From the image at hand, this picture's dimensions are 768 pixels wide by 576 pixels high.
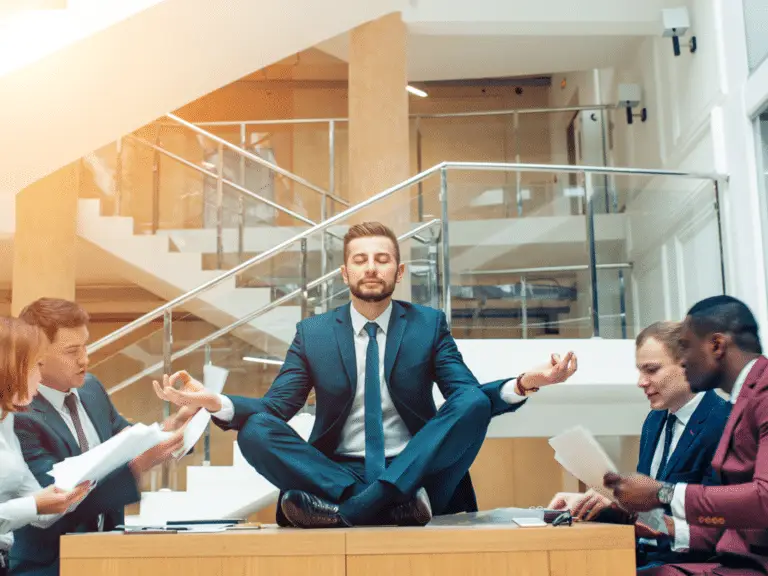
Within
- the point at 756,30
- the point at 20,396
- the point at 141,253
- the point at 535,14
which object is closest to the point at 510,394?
the point at 20,396

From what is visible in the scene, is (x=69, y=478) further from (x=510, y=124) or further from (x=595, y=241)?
(x=510, y=124)

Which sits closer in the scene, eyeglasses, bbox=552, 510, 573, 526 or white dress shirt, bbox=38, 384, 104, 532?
eyeglasses, bbox=552, 510, 573, 526

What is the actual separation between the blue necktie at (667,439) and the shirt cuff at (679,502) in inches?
20.6

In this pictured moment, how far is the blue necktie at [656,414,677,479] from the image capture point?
9.63 feet

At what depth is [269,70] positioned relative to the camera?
1121 centimetres

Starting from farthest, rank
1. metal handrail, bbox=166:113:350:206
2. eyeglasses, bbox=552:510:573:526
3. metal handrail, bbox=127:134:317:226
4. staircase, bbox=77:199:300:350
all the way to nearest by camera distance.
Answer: metal handrail, bbox=166:113:350:206, metal handrail, bbox=127:134:317:226, staircase, bbox=77:199:300:350, eyeglasses, bbox=552:510:573:526

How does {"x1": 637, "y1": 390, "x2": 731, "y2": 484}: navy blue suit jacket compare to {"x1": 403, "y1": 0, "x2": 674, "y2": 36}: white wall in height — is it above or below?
below

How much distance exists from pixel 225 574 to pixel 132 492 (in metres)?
0.67

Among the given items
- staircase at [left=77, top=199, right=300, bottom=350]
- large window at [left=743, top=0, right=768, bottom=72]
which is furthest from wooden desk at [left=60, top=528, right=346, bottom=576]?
staircase at [left=77, top=199, right=300, bottom=350]

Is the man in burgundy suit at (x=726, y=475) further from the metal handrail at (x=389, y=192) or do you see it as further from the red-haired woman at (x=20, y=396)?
Result: the metal handrail at (x=389, y=192)

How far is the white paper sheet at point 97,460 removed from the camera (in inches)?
95.7

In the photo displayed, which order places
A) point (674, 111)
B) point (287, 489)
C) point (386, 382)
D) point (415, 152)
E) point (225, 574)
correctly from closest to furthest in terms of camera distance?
point (225, 574)
point (287, 489)
point (386, 382)
point (674, 111)
point (415, 152)

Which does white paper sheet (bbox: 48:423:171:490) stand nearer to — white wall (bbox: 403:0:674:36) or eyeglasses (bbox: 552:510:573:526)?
eyeglasses (bbox: 552:510:573:526)

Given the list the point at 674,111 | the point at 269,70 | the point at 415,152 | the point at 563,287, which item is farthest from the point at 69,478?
the point at 269,70
